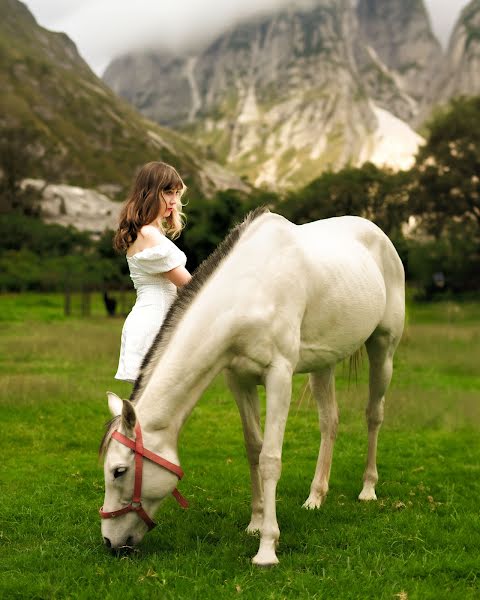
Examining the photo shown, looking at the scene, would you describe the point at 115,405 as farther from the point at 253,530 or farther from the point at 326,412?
the point at 326,412

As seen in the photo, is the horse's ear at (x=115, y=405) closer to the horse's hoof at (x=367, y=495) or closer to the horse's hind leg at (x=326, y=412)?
the horse's hind leg at (x=326, y=412)

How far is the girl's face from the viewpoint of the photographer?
15.5 feet

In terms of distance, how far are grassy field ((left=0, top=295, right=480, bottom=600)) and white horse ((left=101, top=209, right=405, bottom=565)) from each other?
1.03 ft

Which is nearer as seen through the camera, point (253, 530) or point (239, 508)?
point (253, 530)

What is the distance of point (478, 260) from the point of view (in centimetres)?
3775

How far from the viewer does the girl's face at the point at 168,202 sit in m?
4.73

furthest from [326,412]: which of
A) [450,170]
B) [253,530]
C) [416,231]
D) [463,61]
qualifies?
[463,61]

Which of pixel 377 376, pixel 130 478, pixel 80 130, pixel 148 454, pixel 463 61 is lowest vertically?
pixel 80 130

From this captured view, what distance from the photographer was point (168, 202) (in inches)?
187

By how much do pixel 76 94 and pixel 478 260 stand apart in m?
121

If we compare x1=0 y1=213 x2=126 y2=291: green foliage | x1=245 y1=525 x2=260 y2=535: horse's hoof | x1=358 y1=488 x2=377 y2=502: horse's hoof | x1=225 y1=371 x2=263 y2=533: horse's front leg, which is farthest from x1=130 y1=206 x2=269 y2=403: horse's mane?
x1=0 y1=213 x2=126 y2=291: green foliage

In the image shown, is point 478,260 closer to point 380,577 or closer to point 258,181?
point 380,577

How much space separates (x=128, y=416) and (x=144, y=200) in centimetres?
171

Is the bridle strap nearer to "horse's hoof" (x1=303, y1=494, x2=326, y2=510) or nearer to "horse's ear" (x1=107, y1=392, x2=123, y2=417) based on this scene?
"horse's ear" (x1=107, y1=392, x2=123, y2=417)
